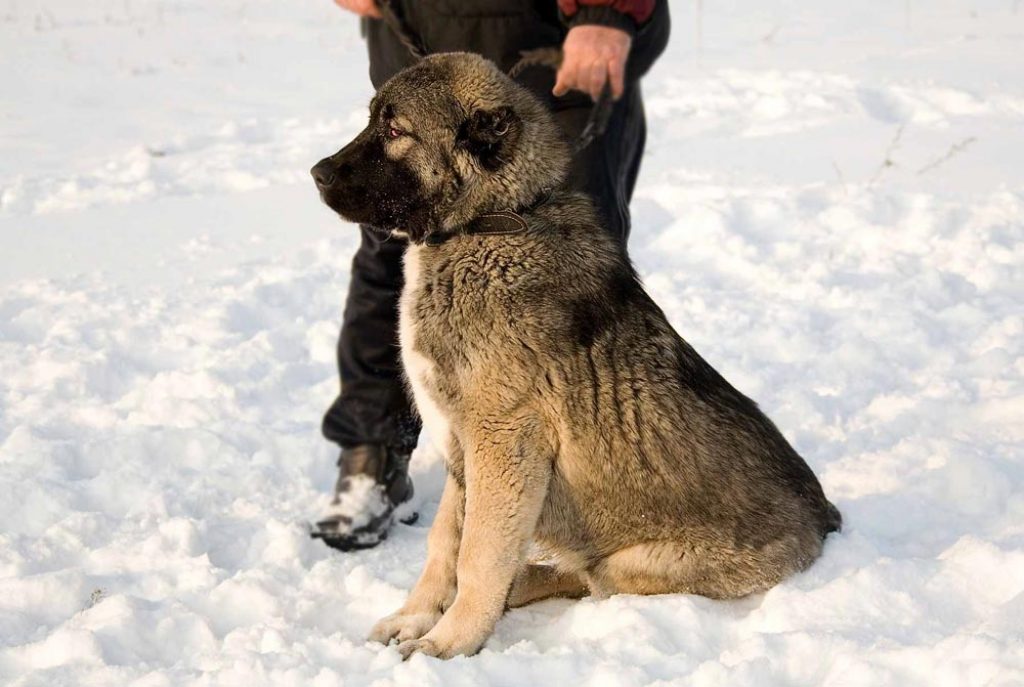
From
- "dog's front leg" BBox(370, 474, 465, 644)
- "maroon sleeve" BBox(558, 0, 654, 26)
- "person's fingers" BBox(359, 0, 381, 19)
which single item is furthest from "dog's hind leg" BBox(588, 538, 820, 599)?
"person's fingers" BBox(359, 0, 381, 19)

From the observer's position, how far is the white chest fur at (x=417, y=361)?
294cm

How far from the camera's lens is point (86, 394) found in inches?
177

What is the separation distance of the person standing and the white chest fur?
20.5 inches

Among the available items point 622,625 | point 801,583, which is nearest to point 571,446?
point 622,625

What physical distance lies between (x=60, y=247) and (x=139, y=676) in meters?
4.22

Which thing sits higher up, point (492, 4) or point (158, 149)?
point (492, 4)

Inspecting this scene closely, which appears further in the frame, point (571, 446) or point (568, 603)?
point (568, 603)

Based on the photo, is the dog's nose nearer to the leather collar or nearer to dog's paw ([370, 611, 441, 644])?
the leather collar

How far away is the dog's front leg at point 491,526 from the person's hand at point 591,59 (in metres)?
1.11

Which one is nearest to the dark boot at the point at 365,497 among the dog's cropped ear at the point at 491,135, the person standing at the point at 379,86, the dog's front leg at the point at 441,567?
the person standing at the point at 379,86

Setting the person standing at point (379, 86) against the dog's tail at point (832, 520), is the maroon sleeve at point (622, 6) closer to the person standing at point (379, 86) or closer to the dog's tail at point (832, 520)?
the person standing at point (379, 86)

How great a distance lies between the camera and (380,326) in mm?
3916

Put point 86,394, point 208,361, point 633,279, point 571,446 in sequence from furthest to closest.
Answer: point 208,361 → point 86,394 → point 633,279 → point 571,446

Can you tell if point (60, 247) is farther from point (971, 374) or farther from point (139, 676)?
point (971, 374)
